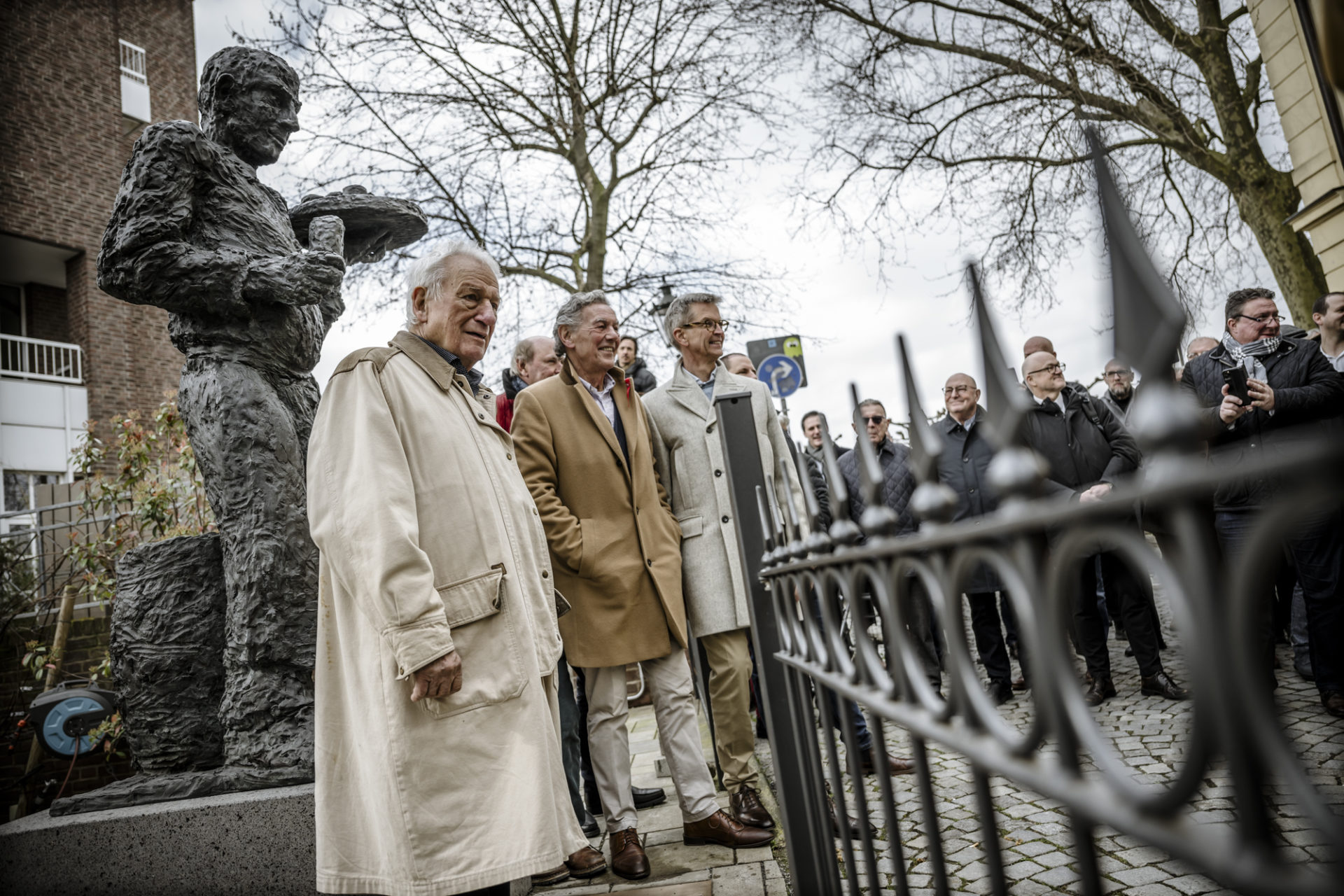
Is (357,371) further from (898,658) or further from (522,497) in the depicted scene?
(898,658)

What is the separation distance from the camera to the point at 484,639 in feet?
6.97

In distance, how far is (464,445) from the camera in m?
2.30

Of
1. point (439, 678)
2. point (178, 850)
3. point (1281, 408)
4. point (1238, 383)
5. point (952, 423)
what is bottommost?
point (178, 850)

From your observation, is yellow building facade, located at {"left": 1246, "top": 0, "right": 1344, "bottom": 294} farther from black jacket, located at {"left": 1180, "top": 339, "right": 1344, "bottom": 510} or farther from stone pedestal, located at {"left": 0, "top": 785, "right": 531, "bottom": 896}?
stone pedestal, located at {"left": 0, "top": 785, "right": 531, "bottom": 896}

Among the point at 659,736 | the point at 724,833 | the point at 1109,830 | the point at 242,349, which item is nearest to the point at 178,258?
the point at 242,349

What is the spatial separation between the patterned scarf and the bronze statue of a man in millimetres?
4374

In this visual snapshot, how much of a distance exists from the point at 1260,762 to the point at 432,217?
449 inches

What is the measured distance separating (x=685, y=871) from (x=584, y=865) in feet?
1.21

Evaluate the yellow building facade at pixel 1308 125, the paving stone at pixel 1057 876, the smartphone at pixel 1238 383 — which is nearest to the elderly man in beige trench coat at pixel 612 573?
the paving stone at pixel 1057 876

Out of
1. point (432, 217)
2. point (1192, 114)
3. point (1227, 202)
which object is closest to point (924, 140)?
point (1192, 114)

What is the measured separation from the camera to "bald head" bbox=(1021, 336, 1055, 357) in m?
5.45

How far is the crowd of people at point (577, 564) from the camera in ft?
6.52

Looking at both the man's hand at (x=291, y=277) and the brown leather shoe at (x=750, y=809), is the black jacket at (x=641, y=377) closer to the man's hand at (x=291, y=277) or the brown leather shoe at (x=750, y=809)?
the man's hand at (x=291, y=277)

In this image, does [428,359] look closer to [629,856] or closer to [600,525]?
[600,525]
